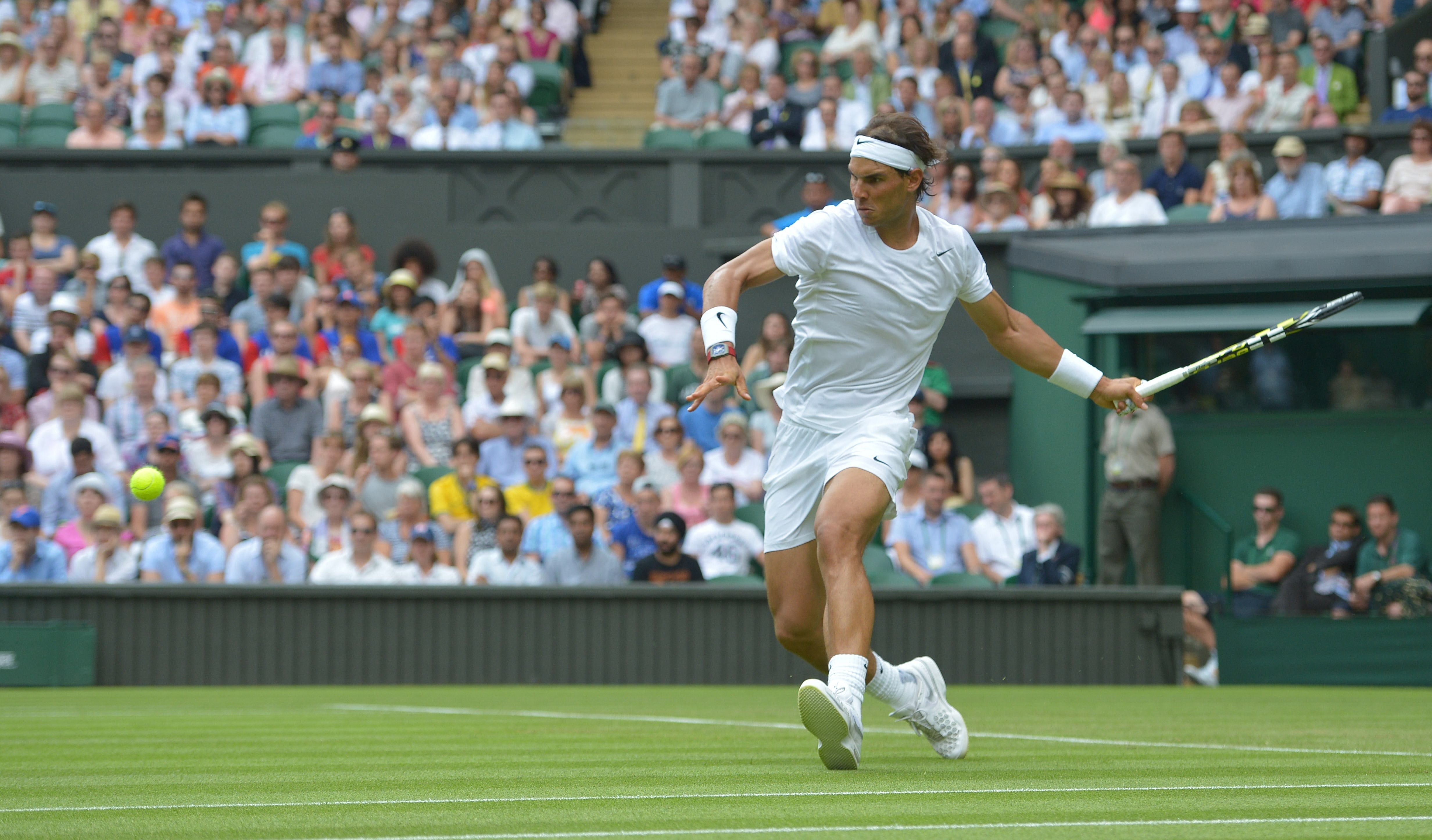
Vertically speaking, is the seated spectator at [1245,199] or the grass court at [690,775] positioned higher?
the seated spectator at [1245,199]

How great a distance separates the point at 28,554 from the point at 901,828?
11491mm

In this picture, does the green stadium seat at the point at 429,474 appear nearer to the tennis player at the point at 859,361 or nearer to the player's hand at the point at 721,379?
the tennis player at the point at 859,361

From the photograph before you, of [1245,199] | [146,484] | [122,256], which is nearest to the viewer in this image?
[146,484]

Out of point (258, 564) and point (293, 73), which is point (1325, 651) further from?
point (293, 73)

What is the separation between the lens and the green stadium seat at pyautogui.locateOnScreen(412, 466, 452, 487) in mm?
14906

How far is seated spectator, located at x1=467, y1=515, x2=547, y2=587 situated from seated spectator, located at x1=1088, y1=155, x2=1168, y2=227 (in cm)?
625

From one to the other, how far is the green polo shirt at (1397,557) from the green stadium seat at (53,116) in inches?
563

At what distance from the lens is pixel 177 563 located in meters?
13.9

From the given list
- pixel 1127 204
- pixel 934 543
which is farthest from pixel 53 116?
pixel 1127 204

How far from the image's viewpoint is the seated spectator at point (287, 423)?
15.3 meters

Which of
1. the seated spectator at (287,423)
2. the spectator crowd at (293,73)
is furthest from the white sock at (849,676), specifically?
the spectator crowd at (293,73)

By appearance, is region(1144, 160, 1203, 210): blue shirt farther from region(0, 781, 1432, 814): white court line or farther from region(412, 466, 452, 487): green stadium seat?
region(0, 781, 1432, 814): white court line

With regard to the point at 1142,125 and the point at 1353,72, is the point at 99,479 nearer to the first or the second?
the point at 1142,125

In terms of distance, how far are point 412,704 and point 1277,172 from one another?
10.4 metres
